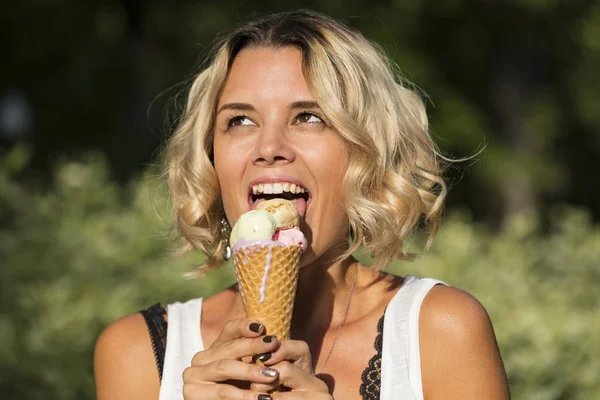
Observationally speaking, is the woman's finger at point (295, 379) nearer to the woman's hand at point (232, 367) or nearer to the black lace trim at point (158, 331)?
the woman's hand at point (232, 367)

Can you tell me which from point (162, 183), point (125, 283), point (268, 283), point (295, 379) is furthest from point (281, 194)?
point (125, 283)

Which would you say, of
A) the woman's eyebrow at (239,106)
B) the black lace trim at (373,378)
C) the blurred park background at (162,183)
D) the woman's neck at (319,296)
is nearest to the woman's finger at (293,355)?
the black lace trim at (373,378)

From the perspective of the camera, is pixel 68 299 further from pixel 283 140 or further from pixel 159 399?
pixel 283 140

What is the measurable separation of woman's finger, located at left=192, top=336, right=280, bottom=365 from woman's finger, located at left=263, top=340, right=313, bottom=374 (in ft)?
0.05

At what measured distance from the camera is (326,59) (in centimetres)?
271

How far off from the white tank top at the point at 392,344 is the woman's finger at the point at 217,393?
464 mm

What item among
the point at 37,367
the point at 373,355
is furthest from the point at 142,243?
the point at 373,355

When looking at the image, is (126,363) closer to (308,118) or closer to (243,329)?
(243,329)

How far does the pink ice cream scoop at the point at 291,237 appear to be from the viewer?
2375 mm

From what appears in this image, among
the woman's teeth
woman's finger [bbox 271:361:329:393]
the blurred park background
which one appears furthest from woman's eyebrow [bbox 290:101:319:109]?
woman's finger [bbox 271:361:329:393]

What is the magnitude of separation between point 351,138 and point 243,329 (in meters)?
0.74

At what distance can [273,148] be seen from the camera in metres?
2.58

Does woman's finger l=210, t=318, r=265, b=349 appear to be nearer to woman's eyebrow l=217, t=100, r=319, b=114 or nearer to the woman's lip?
the woman's lip

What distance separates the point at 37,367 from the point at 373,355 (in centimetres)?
219
